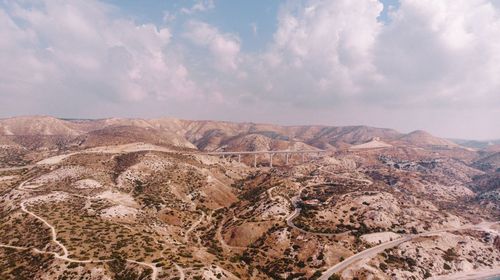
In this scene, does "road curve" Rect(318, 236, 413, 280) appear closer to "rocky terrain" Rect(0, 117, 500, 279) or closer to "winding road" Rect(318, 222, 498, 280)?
"winding road" Rect(318, 222, 498, 280)

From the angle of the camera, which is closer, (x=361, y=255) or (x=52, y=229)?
(x=52, y=229)

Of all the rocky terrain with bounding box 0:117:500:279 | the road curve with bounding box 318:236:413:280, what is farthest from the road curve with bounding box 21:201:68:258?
the road curve with bounding box 318:236:413:280

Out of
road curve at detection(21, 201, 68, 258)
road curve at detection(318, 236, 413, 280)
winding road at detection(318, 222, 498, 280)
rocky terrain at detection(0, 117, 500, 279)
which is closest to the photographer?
road curve at detection(21, 201, 68, 258)

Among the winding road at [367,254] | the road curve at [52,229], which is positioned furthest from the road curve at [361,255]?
the road curve at [52,229]

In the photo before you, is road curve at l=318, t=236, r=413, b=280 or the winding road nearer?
road curve at l=318, t=236, r=413, b=280

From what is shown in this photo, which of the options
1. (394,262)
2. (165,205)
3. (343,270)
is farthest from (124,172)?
(394,262)

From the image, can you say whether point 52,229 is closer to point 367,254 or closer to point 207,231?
point 207,231

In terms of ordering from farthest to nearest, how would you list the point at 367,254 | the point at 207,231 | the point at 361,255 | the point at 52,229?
the point at 207,231 < the point at 367,254 < the point at 361,255 < the point at 52,229

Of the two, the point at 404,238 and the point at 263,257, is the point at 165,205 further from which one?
the point at 404,238

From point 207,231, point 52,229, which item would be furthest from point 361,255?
point 52,229

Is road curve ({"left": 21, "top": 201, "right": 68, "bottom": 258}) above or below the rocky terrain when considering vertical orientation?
above

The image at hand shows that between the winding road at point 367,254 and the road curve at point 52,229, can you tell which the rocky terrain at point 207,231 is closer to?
the winding road at point 367,254

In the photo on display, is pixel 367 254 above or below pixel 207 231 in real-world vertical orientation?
below
